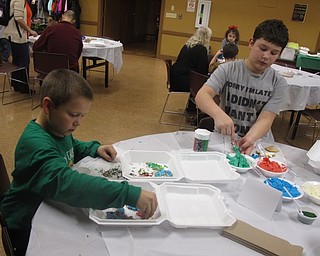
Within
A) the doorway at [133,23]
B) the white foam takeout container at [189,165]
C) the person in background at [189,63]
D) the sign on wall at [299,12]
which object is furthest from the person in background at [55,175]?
the doorway at [133,23]

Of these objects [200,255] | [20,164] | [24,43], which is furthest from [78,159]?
[24,43]

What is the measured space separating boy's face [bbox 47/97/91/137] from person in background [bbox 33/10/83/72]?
3.00 meters

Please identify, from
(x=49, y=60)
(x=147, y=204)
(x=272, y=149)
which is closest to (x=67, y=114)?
(x=147, y=204)

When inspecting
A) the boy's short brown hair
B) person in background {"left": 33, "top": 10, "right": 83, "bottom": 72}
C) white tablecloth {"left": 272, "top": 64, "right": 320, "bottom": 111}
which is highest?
the boy's short brown hair

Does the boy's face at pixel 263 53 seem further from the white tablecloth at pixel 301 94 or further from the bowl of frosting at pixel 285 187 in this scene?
the white tablecloth at pixel 301 94

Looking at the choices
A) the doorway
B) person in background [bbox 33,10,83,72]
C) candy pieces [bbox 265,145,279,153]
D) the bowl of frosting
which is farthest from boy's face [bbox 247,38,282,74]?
the doorway

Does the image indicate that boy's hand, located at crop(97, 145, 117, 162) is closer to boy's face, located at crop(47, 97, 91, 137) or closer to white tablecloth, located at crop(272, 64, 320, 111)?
boy's face, located at crop(47, 97, 91, 137)

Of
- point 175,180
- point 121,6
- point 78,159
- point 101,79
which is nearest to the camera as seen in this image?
point 175,180

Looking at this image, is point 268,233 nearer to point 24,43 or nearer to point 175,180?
point 175,180

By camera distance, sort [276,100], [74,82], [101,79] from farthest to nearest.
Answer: [101,79], [276,100], [74,82]

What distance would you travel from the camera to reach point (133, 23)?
10.1 meters

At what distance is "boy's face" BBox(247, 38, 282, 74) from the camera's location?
5.26 feet

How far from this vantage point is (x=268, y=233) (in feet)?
3.24

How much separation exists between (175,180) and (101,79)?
15.4 ft
